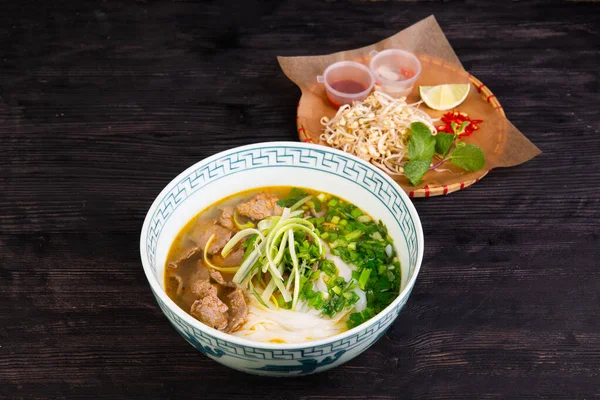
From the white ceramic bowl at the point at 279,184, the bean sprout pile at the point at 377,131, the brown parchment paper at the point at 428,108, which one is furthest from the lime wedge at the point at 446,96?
the white ceramic bowl at the point at 279,184

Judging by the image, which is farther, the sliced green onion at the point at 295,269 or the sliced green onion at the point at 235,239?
the sliced green onion at the point at 235,239

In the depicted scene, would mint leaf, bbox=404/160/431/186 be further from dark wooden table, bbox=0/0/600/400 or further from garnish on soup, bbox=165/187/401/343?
garnish on soup, bbox=165/187/401/343

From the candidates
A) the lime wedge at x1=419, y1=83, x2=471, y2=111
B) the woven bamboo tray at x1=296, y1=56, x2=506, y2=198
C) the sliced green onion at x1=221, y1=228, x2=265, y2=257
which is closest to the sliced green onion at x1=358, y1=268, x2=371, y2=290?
the sliced green onion at x1=221, y1=228, x2=265, y2=257

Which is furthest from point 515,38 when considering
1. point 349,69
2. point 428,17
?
point 349,69

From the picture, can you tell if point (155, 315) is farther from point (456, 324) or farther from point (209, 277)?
point (456, 324)

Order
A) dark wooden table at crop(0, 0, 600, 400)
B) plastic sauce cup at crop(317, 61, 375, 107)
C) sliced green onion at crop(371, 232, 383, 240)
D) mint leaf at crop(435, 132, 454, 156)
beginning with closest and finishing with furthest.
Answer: dark wooden table at crop(0, 0, 600, 400), sliced green onion at crop(371, 232, 383, 240), mint leaf at crop(435, 132, 454, 156), plastic sauce cup at crop(317, 61, 375, 107)

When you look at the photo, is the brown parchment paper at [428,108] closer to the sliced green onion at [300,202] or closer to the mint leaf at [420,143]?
the mint leaf at [420,143]
